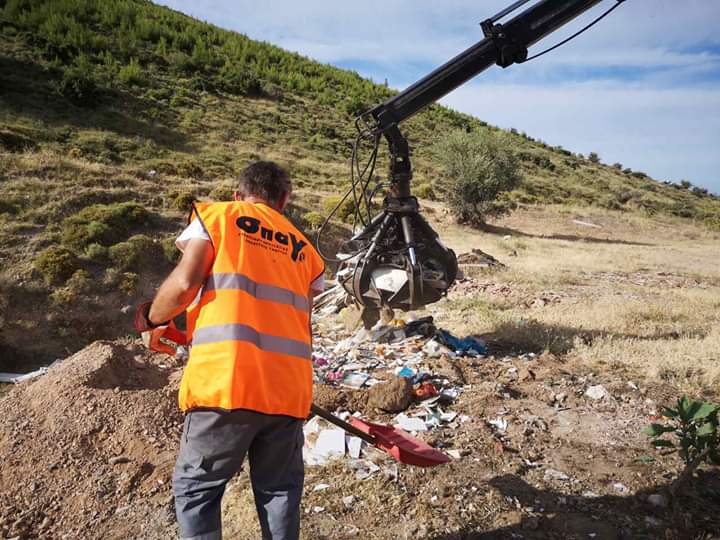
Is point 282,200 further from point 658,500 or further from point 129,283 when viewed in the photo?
point 129,283

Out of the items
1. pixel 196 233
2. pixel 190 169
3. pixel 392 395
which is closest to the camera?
pixel 196 233

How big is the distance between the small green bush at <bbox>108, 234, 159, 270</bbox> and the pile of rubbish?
6.61 metres

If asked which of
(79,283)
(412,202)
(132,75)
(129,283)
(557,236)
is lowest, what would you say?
(79,283)

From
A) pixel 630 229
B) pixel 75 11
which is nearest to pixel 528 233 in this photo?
pixel 630 229

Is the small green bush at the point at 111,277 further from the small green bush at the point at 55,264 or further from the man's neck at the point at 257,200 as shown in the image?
the man's neck at the point at 257,200

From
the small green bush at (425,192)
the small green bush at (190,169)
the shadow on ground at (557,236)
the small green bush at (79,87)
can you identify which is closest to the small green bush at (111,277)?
the small green bush at (190,169)

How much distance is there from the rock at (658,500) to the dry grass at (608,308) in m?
2.02

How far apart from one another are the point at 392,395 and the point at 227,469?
100 inches

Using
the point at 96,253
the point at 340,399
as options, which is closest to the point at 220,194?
the point at 96,253

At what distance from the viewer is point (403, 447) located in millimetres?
3348

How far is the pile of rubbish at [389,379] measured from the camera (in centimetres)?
390

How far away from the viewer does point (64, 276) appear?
1063 cm

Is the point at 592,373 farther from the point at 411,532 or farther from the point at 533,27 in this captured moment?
the point at 533,27

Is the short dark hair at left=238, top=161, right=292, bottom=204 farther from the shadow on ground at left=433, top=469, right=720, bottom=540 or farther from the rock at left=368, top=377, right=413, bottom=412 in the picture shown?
the rock at left=368, top=377, right=413, bottom=412
